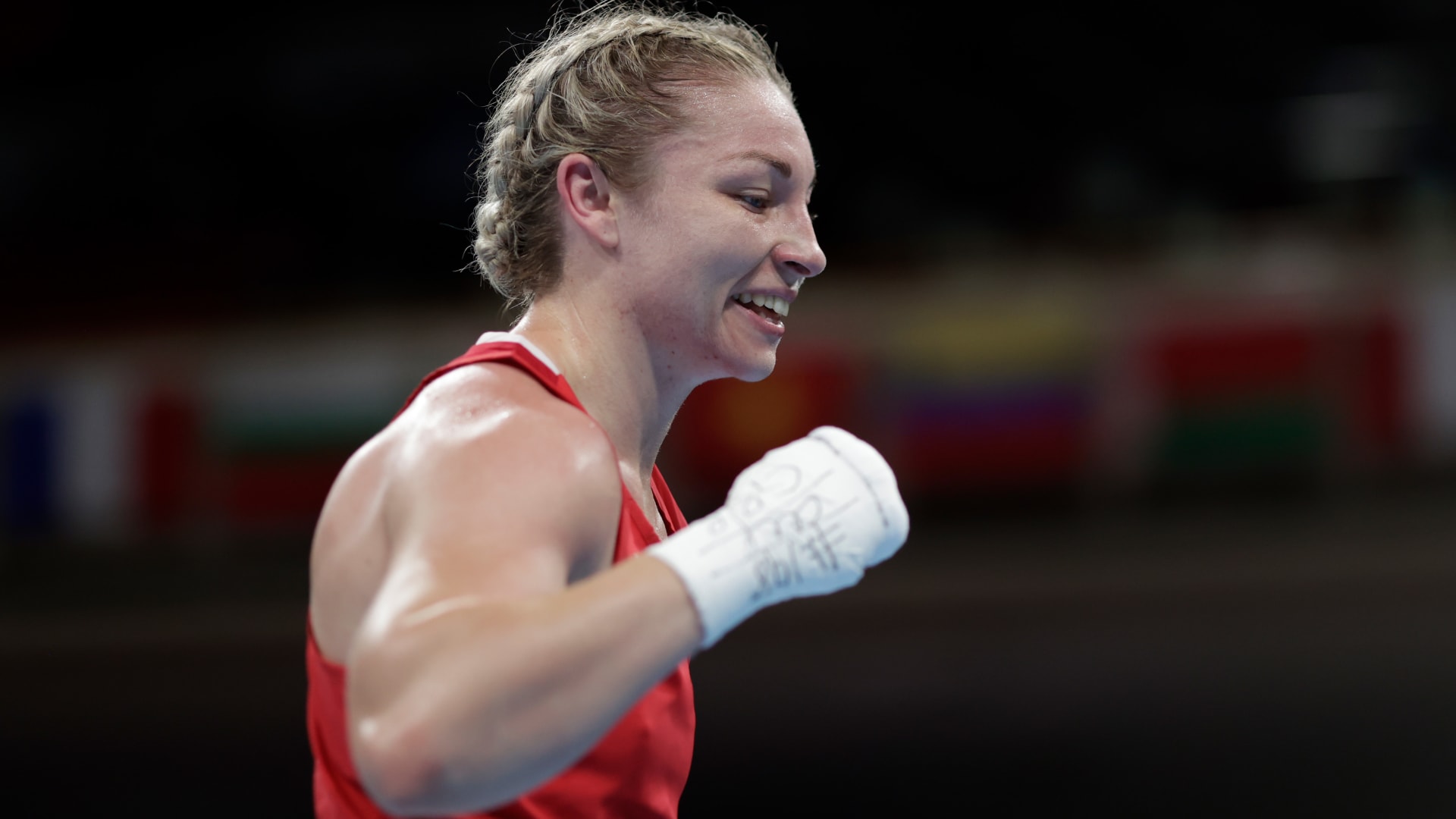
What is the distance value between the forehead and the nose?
65mm

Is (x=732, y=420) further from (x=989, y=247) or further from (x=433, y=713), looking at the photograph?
(x=433, y=713)

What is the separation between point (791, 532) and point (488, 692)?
376mm

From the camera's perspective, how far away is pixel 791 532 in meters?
1.28

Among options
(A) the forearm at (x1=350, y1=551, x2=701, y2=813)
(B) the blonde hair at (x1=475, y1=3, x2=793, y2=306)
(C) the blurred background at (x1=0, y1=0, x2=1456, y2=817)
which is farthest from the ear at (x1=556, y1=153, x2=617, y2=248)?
(C) the blurred background at (x1=0, y1=0, x2=1456, y2=817)

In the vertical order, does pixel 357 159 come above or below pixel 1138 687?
above

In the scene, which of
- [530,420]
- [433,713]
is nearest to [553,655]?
[433,713]

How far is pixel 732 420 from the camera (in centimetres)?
708

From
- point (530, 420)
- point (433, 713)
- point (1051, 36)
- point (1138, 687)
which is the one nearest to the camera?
point (433, 713)

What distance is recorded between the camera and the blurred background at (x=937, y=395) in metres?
5.12

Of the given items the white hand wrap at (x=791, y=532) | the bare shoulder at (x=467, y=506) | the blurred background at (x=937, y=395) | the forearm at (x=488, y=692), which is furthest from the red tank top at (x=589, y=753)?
the blurred background at (x=937, y=395)

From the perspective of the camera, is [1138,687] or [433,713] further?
[1138,687]

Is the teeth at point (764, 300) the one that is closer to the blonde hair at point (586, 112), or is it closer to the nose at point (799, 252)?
the nose at point (799, 252)

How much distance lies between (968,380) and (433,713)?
622cm

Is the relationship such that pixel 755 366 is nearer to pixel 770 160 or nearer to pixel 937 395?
pixel 770 160
